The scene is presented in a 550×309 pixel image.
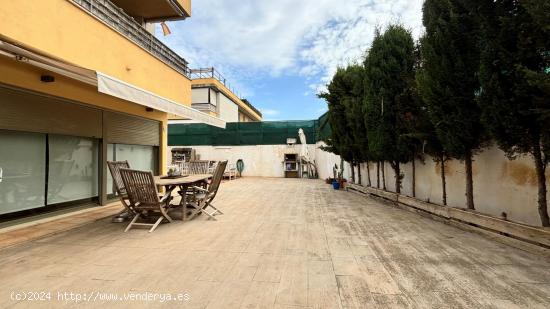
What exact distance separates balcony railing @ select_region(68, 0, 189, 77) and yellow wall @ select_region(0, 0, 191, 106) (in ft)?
0.59

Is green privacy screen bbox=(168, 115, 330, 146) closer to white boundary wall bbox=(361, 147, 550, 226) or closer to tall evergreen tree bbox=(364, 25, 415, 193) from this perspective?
tall evergreen tree bbox=(364, 25, 415, 193)

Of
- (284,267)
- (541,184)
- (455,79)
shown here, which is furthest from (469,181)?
(284,267)

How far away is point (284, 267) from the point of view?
2.84 meters

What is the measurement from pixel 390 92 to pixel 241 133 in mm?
12021

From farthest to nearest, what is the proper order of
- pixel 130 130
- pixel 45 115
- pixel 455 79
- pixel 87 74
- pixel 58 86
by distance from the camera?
pixel 130 130
pixel 58 86
pixel 45 115
pixel 455 79
pixel 87 74

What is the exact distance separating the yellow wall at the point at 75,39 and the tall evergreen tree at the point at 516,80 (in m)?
5.64

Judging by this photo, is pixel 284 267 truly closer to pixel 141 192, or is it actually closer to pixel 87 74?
pixel 141 192

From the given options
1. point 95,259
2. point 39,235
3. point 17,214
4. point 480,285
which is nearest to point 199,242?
point 95,259

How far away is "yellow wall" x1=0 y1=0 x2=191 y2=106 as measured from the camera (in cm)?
368

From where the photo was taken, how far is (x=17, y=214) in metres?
4.62

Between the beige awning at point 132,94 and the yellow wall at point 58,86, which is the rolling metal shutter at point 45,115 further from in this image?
the beige awning at point 132,94

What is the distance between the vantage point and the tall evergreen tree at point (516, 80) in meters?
3.03

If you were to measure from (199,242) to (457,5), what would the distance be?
4.89 m

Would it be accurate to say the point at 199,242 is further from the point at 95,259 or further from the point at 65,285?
the point at 65,285
